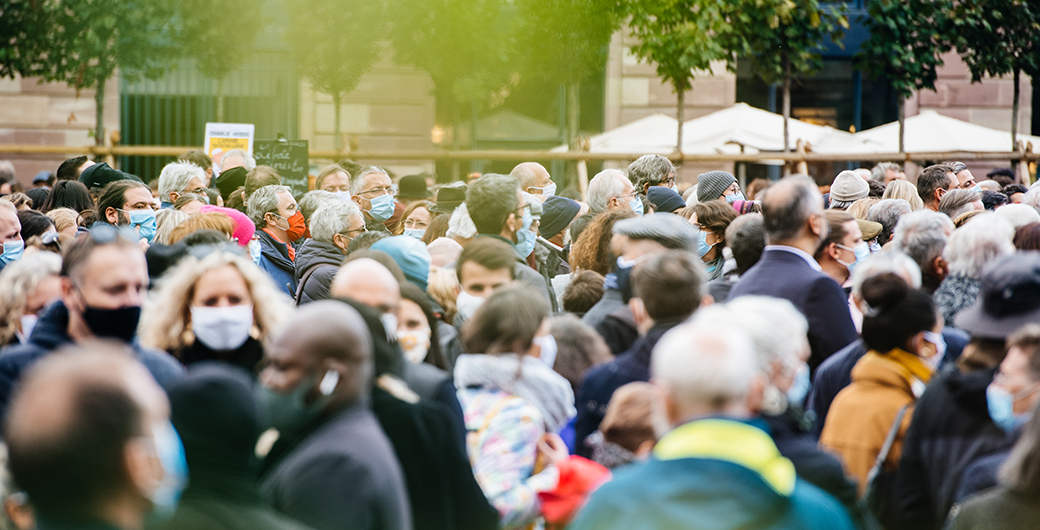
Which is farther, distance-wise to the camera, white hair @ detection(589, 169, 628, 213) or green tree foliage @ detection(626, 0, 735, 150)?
green tree foliage @ detection(626, 0, 735, 150)

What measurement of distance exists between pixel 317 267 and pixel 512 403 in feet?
10.8

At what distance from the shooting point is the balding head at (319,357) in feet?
9.98

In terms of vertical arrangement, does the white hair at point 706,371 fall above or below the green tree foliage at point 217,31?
below

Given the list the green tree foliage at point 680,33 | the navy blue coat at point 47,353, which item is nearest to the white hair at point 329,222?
the navy blue coat at point 47,353

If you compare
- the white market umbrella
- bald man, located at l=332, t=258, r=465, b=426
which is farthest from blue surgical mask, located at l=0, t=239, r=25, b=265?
the white market umbrella

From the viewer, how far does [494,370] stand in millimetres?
3818

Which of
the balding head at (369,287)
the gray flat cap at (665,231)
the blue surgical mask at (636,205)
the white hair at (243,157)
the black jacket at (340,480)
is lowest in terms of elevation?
the black jacket at (340,480)

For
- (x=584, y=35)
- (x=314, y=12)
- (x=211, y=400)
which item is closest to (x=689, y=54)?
(x=584, y=35)

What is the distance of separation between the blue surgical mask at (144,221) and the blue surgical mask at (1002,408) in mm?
5813

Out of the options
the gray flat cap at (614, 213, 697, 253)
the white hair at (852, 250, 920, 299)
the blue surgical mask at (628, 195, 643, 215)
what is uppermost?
the blue surgical mask at (628, 195, 643, 215)

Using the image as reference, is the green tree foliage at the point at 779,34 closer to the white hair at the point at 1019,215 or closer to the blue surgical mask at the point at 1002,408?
the white hair at the point at 1019,215

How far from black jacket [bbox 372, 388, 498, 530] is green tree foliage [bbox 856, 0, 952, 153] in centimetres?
1389

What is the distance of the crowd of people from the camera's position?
98.1 inches

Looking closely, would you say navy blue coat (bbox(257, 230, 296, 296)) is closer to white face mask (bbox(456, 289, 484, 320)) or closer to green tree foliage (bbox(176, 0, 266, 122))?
white face mask (bbox(456, 289, 484, 320))
